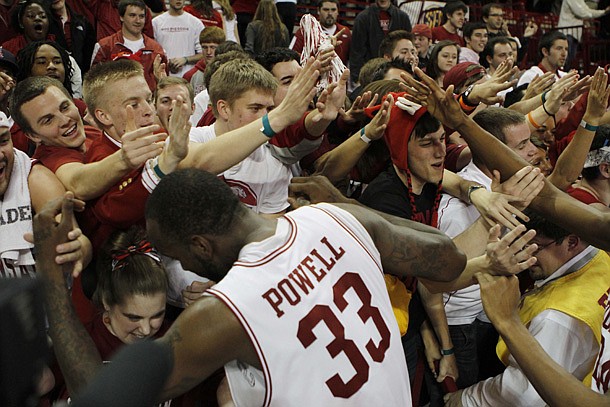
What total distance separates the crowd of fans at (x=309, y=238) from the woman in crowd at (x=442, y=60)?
8.09 feet

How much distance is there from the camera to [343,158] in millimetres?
3762

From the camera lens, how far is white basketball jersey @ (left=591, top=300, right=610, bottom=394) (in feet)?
9.43

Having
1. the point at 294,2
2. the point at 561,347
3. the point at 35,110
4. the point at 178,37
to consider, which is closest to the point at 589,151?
the point at 561,347

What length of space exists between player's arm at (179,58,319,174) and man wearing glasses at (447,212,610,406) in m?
1.16

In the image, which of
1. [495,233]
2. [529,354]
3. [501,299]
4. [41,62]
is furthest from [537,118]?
[41,62]

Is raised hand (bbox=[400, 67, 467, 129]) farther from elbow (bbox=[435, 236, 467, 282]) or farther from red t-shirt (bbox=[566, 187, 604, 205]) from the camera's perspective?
red t-shirt (bbox=[566, 187, 604, 205])

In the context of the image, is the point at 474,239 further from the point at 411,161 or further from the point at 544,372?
the point at 544,372

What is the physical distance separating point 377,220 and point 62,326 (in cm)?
110

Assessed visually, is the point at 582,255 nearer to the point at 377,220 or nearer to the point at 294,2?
the point at 377,220

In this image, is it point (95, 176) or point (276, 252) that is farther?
point (95, 176)

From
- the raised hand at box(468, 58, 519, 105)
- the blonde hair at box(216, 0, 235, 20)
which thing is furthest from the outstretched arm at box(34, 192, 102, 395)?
the blonde hair at box(216, 0, 235, 20)

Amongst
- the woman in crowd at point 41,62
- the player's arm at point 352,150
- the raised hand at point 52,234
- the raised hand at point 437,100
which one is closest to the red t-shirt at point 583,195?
the raised hand at point 437,100

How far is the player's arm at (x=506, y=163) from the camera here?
319 centimetres

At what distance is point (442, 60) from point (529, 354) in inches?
200
